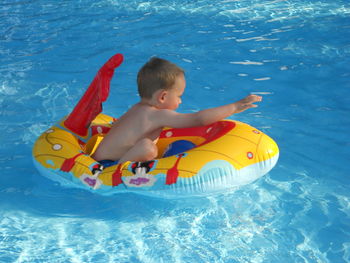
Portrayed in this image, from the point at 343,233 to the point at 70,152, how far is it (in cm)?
194

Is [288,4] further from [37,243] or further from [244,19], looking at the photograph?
[37,243]

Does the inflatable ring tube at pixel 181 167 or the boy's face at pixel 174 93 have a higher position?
the boy's face at pixel 174 93

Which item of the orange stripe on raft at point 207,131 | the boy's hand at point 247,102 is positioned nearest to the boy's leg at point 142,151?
the orange stripe on raft at point 207,131

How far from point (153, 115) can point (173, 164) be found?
15.6 inches

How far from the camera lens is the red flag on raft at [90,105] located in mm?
3865

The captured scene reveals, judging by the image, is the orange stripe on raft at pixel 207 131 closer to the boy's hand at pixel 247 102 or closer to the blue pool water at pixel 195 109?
the boy's hand at pixel 247 102

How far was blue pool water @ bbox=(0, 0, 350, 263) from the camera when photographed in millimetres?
3201

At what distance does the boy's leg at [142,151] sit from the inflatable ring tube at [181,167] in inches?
3.3

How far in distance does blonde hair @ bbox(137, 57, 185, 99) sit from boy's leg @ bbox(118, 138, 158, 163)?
0.34 meters

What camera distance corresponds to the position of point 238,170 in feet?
11.3

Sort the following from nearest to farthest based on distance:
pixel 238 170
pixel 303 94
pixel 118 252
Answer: pixel 118 252
pixel 238 170
pixel 303 94

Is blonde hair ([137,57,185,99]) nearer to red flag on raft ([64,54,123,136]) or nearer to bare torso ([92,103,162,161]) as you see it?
bare torso ([92,103,162,161])

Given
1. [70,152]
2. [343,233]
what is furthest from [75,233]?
[343,233]

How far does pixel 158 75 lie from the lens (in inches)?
138
